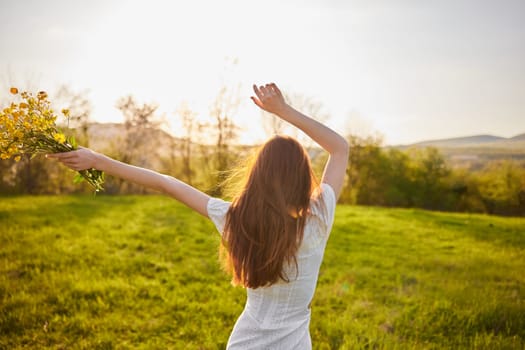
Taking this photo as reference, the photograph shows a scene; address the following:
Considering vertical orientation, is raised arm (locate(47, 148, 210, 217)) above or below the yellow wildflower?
below

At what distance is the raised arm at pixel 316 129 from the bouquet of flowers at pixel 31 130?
1.34 metres

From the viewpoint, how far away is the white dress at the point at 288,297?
2074 millimetres

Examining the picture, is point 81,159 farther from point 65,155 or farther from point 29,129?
point 29,129

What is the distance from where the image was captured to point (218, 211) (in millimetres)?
2053

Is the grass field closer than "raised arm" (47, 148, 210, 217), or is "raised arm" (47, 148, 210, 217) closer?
"raised arm" (47, 148, 210, 217)

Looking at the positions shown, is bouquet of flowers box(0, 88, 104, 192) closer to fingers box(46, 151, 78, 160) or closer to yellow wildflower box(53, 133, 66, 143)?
yellow wildflower box(53, 133, 66, 143)

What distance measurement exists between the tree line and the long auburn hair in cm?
1485

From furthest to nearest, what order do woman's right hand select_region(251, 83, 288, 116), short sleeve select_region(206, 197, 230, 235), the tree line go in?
the tree line, woman's right hand select_region(251, 83, 288, 116), short sleeve select_region(206, 197, 230, 235)

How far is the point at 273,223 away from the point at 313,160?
26.7 m

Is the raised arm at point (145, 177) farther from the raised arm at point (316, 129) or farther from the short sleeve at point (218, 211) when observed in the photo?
the raised arm at point (316, 129)

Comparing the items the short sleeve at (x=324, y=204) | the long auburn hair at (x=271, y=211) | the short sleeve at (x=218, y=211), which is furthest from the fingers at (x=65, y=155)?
the short sleeve at (x=324, y=204)

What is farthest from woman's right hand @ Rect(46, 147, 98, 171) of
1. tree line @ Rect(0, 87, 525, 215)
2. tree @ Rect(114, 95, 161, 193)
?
tree @ Rect(114, 95, 161, 193)

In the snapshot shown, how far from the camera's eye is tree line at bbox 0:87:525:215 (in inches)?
827

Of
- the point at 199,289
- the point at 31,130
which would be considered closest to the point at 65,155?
the point at 31,130
